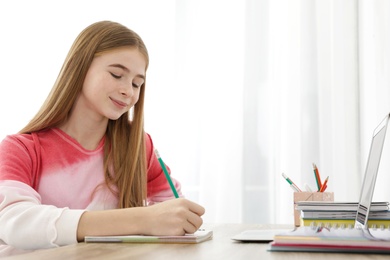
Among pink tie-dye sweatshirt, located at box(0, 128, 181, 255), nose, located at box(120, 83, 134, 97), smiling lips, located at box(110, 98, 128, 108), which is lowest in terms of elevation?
pink tie-dye sweatshirt, located at box(0, 128, 181, 255)

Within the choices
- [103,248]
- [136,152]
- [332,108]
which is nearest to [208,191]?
[332,108]

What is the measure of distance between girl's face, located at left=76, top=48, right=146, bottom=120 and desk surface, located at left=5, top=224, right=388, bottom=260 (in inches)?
22.7

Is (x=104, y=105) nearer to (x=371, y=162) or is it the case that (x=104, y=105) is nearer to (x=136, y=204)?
(x=136, y=204)

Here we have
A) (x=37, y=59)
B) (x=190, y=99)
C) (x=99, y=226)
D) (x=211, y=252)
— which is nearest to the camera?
(x=211, y=252)

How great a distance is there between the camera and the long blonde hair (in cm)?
145

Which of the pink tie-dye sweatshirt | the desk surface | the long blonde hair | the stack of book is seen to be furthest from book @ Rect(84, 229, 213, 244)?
the long blonde hair

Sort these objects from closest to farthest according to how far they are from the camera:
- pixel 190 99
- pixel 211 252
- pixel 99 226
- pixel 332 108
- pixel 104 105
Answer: pixel 211 252 → pixel 99 226 → pixel 104 105 → pixel 332 108 → pixel 190 99

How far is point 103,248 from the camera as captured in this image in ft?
2.84

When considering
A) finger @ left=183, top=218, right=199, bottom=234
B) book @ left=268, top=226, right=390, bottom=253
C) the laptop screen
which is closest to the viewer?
book @ left=268, top=226, right=390, bottom=253

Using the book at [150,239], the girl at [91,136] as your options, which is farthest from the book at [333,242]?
the girl at [91,136]

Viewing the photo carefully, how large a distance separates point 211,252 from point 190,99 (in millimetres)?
1709

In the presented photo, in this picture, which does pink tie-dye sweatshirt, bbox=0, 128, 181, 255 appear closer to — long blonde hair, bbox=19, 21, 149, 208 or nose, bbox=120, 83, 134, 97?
long blonde hair, bbox=19, 21, 149, 208

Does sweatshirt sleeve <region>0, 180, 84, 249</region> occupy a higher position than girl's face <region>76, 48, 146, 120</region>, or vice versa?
girl's face <region>76, 48, 146, 120</region>

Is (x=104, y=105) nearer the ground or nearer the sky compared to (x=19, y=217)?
nearer the sky
